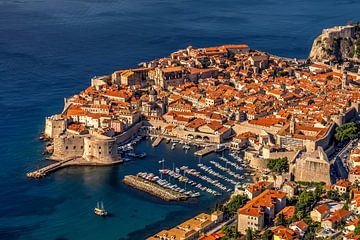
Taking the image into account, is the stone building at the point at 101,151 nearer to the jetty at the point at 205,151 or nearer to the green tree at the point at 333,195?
the jetty at the point at 205,151

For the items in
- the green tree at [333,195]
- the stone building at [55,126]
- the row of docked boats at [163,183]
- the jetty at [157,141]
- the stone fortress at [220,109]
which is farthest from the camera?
the stone building at [55,126]

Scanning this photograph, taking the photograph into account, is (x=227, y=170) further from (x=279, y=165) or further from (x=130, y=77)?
(x=130, y=77)

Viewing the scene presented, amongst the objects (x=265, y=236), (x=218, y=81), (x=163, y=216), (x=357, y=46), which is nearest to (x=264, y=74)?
(x=218, y=81)

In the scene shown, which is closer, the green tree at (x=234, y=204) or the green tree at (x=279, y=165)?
the green tree at (x=234, y=204)

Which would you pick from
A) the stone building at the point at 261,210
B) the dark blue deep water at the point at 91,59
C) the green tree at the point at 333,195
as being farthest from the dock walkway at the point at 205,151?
the green tree at the point at 333,195

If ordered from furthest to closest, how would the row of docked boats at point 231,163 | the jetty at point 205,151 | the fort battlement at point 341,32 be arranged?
the fort battlement at point 341,32, the jetty at point 205,151, the row of docked boats at point 231,163

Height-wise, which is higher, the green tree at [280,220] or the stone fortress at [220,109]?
the stone fortress at [220,109]

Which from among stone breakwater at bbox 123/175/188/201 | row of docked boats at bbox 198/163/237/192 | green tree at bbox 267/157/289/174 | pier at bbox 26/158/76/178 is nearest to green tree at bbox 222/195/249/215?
row of docked boats at bbox 198/163/237/192
